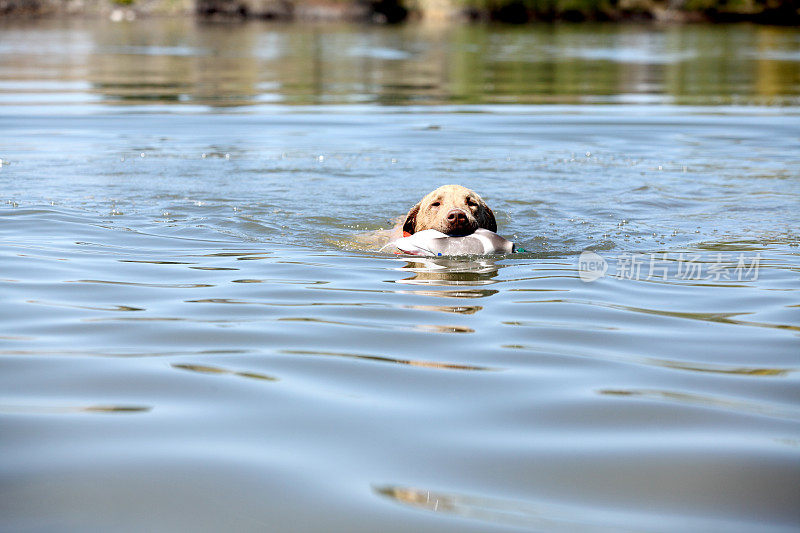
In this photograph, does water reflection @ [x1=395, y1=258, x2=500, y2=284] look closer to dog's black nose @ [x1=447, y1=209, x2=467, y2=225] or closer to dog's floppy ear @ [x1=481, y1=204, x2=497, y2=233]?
dog's black nose @ [x1=447, y1=209, x2=467, y2=225]

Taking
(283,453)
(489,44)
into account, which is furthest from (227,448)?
(489,44)

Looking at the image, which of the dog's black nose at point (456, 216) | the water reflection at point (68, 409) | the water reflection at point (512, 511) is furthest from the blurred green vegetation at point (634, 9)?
the water reflection at point (512, 511)

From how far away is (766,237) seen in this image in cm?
838

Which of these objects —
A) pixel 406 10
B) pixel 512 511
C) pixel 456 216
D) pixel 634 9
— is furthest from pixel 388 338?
pixel 406 10

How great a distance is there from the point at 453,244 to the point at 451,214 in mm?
240

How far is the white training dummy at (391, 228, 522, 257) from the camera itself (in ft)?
23.9

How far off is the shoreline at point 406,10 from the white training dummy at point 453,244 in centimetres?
7045

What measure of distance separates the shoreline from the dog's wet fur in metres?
69.8

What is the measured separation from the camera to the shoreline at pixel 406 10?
74.1m

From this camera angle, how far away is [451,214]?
24.2 ft

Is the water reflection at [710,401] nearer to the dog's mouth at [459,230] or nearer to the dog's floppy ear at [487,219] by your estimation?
the dog's mouth at [459,230]

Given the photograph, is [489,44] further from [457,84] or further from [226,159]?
[226,159]

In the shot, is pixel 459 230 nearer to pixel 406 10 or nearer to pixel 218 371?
pixel 218 371

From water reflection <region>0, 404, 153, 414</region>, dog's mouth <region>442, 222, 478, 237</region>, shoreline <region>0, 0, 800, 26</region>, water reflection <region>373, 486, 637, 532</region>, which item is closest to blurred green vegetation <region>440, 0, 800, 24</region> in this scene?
shoreline <region>0, 0, 800, 26</region>
